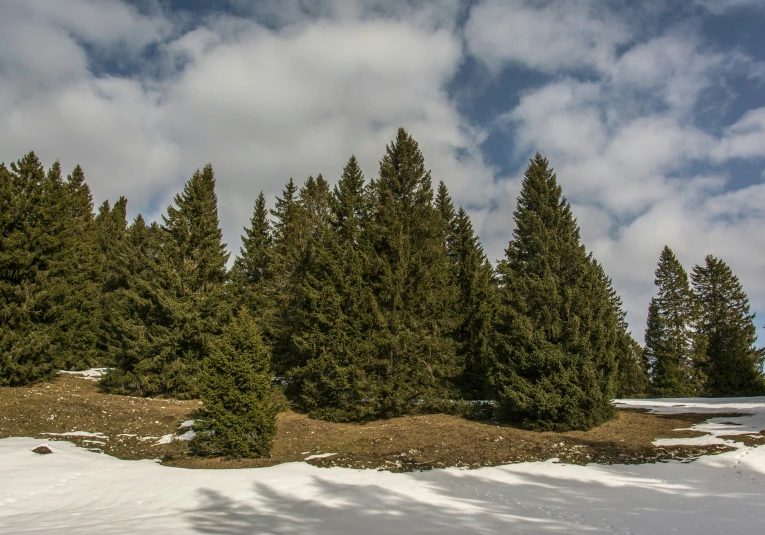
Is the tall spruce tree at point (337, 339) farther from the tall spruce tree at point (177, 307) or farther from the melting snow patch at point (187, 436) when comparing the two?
the tall spruce tree at point (177, 307)

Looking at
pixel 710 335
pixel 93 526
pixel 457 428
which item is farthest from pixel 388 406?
pixel 710 335

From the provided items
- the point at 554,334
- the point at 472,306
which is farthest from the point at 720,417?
the point at 472,306

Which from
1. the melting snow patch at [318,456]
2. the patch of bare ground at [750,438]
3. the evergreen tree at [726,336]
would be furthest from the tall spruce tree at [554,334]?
the evergreen tree at [726,336]

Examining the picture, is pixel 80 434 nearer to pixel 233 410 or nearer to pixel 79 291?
pixel 233 410

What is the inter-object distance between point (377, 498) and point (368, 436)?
729 centimetres

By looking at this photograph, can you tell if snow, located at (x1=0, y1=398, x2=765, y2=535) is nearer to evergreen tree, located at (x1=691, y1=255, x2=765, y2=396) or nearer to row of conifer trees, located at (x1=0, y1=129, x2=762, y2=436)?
row of conifer trees, located at (x1=0, y1=129, x2=762, y2=436)

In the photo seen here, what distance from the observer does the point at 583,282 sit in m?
17.6

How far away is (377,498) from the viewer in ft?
29.4

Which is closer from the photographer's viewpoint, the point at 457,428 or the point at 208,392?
the point at 208,392

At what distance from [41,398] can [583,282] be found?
76.5 ft

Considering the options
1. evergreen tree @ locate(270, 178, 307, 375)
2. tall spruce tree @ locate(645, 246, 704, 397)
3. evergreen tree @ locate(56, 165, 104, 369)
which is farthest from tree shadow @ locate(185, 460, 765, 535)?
tall spruce tree @ locate(645, 246, 704, 397)

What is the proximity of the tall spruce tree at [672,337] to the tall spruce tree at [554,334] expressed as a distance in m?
25.6

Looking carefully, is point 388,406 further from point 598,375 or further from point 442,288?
point 598,375

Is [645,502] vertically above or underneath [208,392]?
underneath
